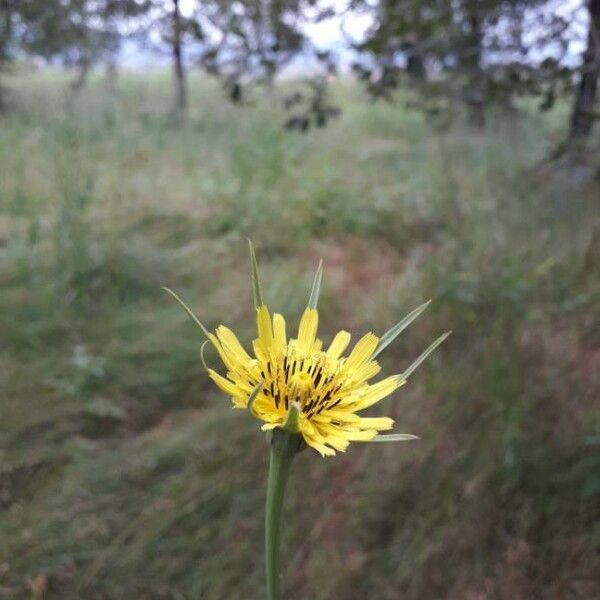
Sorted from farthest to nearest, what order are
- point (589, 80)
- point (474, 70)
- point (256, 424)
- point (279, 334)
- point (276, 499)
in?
point (474, 70) < point (589, 80) < point (256, 424) < point (279, 334) < point (276, 499)

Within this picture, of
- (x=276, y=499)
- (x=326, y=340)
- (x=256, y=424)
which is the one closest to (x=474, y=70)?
(x=326, y=340)

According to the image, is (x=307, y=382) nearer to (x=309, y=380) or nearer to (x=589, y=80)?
(x=309, y=380)

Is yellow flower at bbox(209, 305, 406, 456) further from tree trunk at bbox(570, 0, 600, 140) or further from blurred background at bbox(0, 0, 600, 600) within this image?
tree trunk at bbox(570, 0, 600, 140)

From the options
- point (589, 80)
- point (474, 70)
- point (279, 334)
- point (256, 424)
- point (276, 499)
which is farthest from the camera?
point (474, 70)

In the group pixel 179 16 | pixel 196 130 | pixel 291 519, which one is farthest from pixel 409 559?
pixel 196 130

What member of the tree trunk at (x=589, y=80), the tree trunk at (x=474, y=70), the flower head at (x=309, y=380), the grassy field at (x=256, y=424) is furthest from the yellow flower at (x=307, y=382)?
the tree trunk at (x=474, y=70)

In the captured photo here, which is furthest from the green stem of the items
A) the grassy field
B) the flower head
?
the grassy field

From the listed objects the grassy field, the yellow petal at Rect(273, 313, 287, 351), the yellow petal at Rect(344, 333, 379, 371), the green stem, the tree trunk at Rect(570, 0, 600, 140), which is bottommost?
the grassy field

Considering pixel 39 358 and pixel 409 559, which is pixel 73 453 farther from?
pixel 409 559
